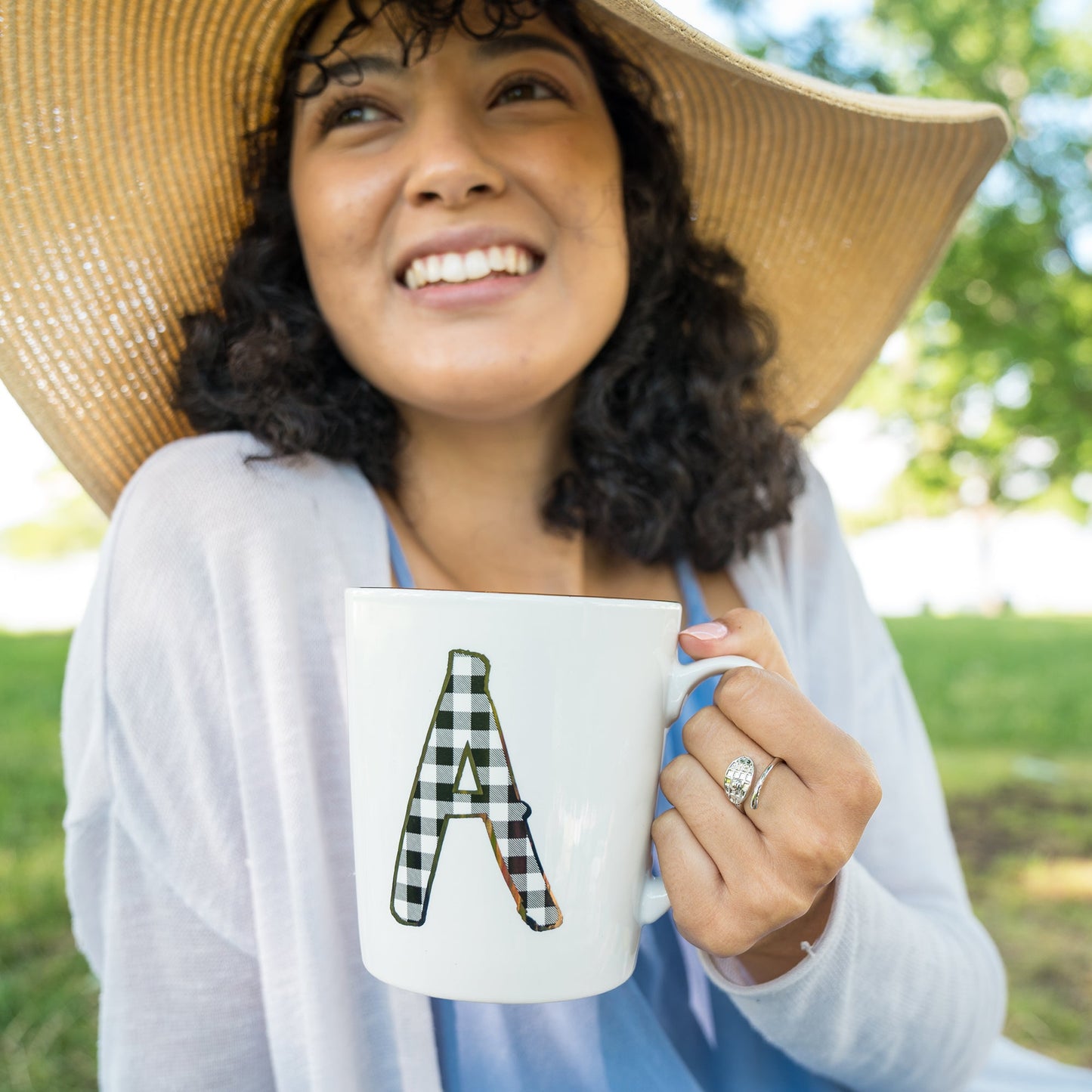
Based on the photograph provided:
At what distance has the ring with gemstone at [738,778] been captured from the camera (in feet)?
2.71

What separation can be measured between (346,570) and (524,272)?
0.42m

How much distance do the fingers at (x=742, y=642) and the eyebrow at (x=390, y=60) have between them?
774mm

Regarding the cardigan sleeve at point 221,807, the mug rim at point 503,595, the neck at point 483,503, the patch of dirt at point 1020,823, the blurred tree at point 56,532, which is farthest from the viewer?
the blurred tree at point 56,532

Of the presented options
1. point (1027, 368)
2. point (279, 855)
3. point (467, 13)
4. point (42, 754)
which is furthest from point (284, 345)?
point (1027, 368)

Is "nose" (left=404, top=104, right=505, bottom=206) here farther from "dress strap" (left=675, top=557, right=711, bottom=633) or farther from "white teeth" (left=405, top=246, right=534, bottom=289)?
"dress strap" (left=675, top=557, right=711, bottom=633)

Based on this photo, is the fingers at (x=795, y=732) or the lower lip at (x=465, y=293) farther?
the lower lip at (x=465, y=293)

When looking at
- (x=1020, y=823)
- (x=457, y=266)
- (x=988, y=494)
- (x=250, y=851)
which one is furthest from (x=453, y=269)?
(x=988, y=494)

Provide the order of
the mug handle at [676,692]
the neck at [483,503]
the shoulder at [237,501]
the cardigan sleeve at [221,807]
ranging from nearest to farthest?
the mug handle at [676,692]
the cardigan sleeve at [221,807]
the shoulder at [237,501]
the neck at [483,503]

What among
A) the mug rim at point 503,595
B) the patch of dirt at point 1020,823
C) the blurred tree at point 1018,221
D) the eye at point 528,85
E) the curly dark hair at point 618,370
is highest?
the blurred tree at point 1018,221

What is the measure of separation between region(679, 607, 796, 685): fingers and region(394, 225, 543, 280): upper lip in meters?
0.56

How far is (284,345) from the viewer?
1339 millimetres

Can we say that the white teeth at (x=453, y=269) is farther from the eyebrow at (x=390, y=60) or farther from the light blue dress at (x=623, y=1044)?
the light blue dress at (x=623, y=1044)

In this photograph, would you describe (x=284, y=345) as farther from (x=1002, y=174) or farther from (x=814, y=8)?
(x=1002, y=174)

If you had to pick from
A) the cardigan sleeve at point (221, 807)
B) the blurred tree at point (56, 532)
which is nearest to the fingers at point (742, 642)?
the cardigan sleeve at point (221, 807)
